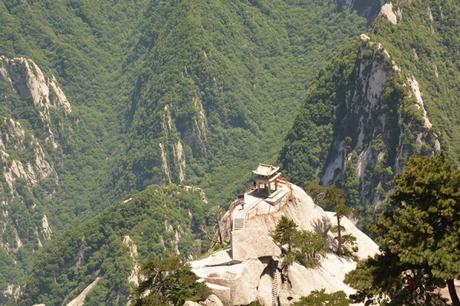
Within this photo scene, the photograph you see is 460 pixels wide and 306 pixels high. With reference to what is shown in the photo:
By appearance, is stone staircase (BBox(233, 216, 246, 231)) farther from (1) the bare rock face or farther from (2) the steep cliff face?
(2) the steep cliff face

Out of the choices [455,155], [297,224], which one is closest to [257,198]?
[297,224]

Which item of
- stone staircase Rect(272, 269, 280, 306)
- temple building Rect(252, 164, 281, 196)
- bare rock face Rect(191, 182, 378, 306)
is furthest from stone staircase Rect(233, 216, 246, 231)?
temple building Rect(252, 164, 281, 196)

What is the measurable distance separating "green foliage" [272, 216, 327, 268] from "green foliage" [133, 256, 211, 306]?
10.2m

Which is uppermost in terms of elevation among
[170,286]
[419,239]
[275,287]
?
[419,239]

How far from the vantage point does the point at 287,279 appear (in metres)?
89.9

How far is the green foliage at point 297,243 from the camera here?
295 feet

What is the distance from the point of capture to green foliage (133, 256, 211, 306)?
8181 cm

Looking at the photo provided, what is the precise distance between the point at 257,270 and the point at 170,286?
10363 mm

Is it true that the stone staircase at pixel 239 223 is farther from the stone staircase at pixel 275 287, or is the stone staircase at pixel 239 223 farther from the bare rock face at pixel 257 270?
the stone staircase at pixel 275 287

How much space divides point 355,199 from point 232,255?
346ft

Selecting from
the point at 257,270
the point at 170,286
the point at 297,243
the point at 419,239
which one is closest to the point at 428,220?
the point at 419,239

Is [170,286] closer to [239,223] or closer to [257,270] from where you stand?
[257,270]

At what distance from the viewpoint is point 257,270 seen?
89.4 metres

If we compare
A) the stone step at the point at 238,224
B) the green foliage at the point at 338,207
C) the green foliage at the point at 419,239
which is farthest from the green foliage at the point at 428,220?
the green foliage at the point at 338,207
